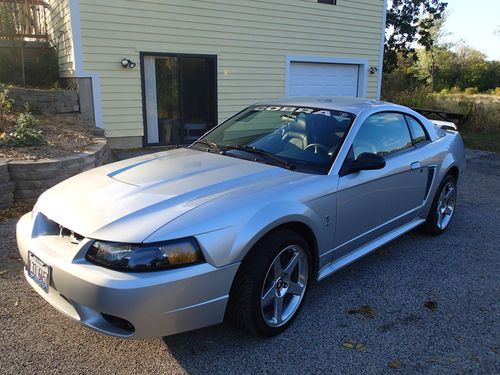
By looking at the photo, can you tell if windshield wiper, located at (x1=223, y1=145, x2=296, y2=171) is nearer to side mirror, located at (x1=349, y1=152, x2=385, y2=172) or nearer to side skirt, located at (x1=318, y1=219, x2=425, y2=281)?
side mirror, located at (x1=349, y1=152, x2=385, y2=172)

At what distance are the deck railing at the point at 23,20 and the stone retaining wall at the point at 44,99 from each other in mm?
2480

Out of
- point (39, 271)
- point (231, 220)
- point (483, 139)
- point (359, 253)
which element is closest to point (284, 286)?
point (231, 220)

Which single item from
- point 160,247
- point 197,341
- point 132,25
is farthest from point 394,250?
point 132,25

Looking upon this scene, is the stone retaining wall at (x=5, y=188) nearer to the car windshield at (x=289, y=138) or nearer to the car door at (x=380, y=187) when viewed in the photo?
the car windshield at (x=289, y=138)

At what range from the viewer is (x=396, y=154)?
4066 mm

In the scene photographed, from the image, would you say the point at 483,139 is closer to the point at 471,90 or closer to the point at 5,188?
the point at 5,188

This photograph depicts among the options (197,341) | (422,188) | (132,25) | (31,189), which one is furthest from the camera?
(132,25)

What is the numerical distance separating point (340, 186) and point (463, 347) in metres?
1.36

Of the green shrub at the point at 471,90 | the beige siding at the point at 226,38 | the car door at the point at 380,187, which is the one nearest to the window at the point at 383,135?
the car door at the point at 380,187

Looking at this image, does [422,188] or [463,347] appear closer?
[463,347]

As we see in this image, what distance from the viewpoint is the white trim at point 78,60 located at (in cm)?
860

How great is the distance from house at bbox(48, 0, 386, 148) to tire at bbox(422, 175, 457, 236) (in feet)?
21.9

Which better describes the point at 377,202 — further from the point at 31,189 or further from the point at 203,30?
the point at 203,30

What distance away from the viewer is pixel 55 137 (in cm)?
663
